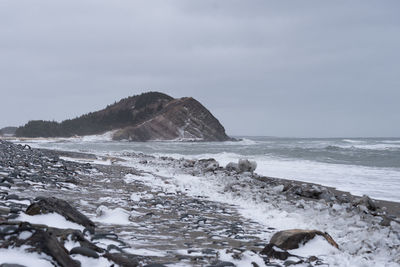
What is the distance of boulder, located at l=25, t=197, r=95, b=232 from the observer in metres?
3.89

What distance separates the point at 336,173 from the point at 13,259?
1694 centimetres

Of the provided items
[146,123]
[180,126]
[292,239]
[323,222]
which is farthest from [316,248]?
[146,123]

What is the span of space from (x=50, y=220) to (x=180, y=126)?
6797cm

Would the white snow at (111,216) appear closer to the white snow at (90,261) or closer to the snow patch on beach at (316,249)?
the white snow at (90,261)

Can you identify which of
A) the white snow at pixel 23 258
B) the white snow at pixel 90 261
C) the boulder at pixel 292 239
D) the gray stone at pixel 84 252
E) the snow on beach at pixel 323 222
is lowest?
the snow on beach at pixel 323 222

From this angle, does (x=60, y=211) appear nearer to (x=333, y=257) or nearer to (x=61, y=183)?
(x=333, y=257)

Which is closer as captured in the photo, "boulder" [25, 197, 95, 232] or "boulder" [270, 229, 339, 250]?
"boulder" [25, 197, 95, 232]

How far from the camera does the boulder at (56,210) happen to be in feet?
12.8

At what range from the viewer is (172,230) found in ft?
16.6

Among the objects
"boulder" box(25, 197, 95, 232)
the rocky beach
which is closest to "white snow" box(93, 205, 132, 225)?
the rocky beach

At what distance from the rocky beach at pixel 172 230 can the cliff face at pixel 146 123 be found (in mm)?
61012

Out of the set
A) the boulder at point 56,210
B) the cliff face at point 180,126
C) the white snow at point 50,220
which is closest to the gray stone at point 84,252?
the white snow at point 50,220

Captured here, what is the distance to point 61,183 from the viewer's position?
7.91m

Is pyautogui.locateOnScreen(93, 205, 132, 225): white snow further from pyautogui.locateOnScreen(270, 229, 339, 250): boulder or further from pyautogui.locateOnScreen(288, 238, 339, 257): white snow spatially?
pyautogui.locateOnScreen(288, 238, 339, 257): white snow
